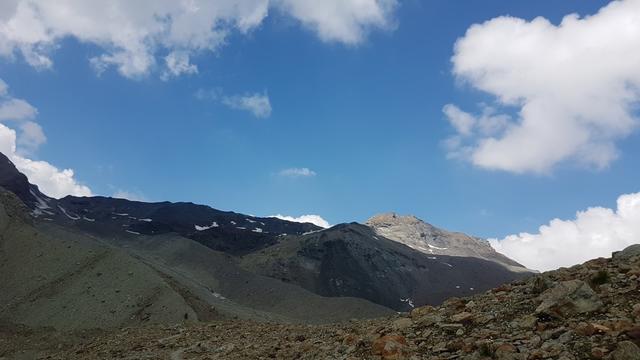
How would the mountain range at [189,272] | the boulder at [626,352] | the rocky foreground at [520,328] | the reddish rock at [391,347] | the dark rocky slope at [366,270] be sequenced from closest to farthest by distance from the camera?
the boulder at [626,352] → the rocky foreground at [520,328] → the reddish rock at [391,347] → the mountain range at [189,272] → the dark rocky slope at [366,270]

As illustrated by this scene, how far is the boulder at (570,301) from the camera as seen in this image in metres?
11.2

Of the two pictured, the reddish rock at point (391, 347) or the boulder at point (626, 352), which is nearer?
the boulder at point (626, 352)

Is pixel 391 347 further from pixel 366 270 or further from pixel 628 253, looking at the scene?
pixel 366 270

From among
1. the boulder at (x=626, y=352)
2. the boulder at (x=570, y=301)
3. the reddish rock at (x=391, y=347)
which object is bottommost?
the reddish rock at (x=391, y=347)

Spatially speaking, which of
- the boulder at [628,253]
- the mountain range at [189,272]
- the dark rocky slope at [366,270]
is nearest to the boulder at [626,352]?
the boulder at [628,253]

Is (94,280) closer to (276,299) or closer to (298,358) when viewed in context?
(276,299)

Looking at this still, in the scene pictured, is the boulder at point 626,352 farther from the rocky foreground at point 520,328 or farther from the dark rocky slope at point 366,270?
the dark rocky slope at point 366,270

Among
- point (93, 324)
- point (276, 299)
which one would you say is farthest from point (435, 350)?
point (276, 299)

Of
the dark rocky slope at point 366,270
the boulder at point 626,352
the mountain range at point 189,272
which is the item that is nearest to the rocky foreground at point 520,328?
the boulder at point 626,352

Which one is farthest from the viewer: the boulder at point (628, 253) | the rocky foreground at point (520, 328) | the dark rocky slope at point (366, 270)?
the dark rocky slope at point (366, 270)

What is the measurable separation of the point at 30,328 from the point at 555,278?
2125 inches

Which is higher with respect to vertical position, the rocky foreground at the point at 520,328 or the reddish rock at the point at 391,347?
the rocky foreground at the point at 520,328

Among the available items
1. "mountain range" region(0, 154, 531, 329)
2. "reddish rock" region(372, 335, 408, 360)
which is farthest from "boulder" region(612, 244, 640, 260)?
"mountain range" region(0, 154, 531, 329)

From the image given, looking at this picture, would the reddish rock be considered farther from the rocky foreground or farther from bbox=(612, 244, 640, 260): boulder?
bbox=(612, 244, 640, 260): boulder
